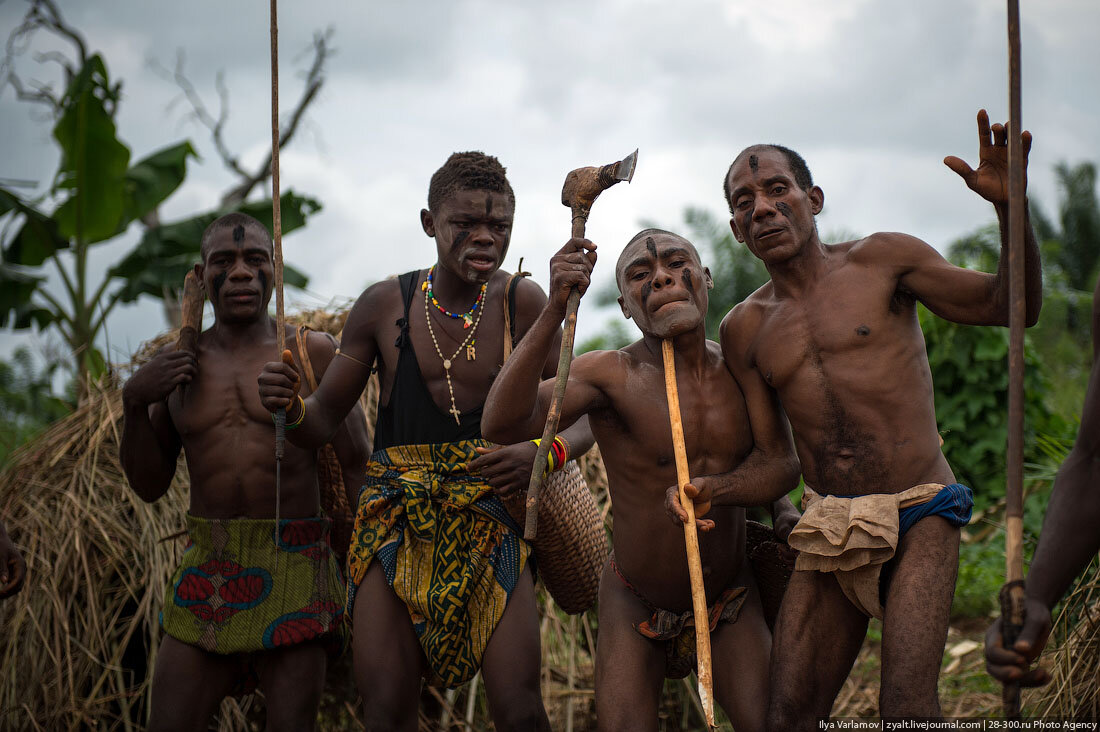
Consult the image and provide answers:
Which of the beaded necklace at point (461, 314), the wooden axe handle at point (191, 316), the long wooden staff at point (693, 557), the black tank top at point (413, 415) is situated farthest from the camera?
the wooden axe handle at point (191, 316)

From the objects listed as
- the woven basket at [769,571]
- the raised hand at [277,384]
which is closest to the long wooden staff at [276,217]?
the raised hand at [277,384]

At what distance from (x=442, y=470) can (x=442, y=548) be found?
0.89 ft

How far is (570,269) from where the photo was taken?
3.16 m

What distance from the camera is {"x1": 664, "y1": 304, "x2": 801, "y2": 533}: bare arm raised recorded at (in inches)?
133

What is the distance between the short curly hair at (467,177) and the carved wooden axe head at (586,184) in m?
0.67

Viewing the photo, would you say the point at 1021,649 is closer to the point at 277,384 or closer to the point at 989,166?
the point at 989,166

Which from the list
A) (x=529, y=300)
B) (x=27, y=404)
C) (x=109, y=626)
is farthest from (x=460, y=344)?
(x=27, y=404)

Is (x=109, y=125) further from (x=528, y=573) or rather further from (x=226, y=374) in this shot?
(x=528, y=573)

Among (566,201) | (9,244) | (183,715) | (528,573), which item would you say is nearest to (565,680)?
(528,573)

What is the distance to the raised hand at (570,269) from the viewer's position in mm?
3146

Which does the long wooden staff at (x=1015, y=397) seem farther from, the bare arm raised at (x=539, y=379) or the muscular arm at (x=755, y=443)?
the bare arm raised at (x=539, y=379)

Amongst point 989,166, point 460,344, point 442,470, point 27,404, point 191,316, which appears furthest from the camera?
point 27,404

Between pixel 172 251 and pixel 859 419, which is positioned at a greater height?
pixel 172 251

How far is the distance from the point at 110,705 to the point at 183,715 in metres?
1.26
